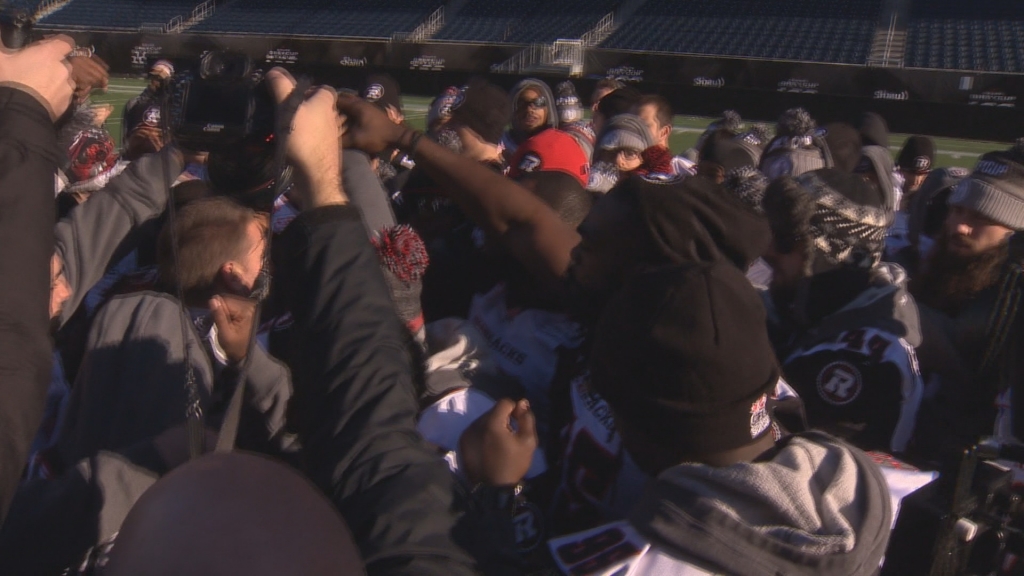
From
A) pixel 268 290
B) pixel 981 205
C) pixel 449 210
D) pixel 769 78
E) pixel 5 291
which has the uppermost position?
pixel 5 291

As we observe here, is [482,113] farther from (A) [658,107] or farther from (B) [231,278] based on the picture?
(B) [231,278]

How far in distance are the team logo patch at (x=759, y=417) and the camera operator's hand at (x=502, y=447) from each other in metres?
0.42

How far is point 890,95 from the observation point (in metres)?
15.8

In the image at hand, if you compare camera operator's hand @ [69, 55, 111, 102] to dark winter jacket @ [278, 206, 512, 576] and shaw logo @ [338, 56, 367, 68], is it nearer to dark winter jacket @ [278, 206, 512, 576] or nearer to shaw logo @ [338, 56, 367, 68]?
dark winter jacket @ [278, 206, 512, 576]

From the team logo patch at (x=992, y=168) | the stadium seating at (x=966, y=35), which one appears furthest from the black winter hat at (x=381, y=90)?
the stadium seating at (x=966, y=35)

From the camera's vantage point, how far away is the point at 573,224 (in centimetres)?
231

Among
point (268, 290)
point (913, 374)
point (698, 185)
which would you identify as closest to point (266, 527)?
point (268, 290)

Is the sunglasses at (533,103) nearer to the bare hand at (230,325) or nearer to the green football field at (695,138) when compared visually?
the bare hand at (230,325)

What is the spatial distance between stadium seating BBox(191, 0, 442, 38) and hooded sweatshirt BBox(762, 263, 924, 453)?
2315 centimetres

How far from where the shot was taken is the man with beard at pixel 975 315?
5.51 feet

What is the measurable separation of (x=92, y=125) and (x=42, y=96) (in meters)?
2.72

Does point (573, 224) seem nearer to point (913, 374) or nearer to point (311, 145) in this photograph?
point (913, 374)

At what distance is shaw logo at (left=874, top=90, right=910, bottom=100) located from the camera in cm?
1571

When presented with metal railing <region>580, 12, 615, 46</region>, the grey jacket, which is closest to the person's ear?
the grey jacket
